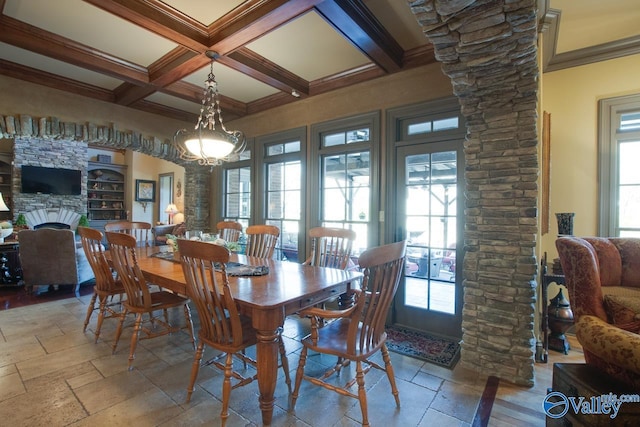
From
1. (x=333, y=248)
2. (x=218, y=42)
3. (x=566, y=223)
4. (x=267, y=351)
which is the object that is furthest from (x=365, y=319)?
(x=218, y=42)

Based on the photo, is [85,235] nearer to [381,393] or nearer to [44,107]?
[44,107]

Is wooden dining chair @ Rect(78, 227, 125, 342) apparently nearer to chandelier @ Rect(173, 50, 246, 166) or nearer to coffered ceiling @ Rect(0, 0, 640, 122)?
chandelier @ Rect(173, 50, 246, 166)

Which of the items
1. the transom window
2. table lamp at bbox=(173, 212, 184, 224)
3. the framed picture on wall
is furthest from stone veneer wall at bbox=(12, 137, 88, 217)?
the transom window

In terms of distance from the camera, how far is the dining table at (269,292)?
1719 millimetres

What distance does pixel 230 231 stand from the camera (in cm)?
385

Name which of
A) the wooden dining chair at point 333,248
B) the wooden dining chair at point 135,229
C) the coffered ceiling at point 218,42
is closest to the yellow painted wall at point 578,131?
the coffered ceiling at point 218,42

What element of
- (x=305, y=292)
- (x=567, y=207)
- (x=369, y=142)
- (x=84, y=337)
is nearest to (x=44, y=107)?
(x=84, y=337)

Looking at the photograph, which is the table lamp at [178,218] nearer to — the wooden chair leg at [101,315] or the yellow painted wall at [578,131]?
the wooden chair leg at [101,315]

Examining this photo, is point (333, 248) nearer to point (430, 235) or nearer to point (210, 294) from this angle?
point (430, 235)

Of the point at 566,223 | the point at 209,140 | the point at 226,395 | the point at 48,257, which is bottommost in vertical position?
the point at 226,395

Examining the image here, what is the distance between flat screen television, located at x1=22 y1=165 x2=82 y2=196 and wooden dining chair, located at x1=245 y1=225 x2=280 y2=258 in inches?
304

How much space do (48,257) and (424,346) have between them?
4.92 m

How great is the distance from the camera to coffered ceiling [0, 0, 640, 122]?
2.47 m

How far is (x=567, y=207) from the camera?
323 centimetres
